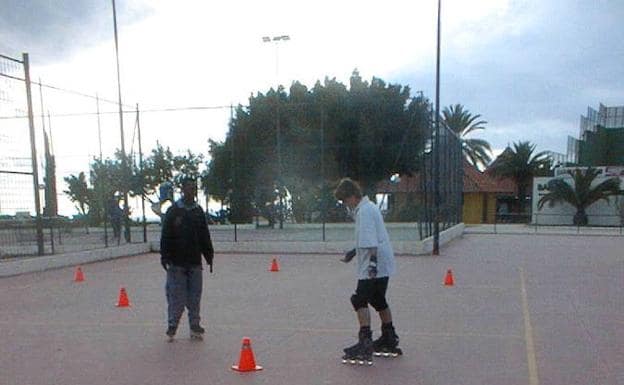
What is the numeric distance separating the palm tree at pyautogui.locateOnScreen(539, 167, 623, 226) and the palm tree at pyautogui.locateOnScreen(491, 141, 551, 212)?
9.23 meters

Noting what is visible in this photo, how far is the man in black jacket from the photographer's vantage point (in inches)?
274

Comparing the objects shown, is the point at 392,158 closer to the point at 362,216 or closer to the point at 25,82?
the point at 25,82

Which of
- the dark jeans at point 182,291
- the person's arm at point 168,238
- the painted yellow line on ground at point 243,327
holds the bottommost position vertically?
the painted yellow line on ground at point 243,327

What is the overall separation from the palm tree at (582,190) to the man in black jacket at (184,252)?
3709 cm

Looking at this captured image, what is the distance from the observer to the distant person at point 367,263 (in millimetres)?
5906

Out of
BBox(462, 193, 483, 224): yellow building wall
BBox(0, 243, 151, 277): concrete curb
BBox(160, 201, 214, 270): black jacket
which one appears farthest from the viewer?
BBox(462, 193, 483, 224): yellow building wall

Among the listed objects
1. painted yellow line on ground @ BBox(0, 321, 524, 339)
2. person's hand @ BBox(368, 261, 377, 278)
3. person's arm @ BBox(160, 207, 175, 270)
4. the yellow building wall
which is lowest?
the yellow building wall

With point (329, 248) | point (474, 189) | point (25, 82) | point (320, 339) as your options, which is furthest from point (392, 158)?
point (320, 339)

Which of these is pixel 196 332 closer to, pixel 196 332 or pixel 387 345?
pixel 196 332

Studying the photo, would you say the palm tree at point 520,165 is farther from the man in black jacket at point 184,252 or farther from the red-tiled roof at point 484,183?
the man in black jacket at point 184,252

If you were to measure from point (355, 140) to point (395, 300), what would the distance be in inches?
924

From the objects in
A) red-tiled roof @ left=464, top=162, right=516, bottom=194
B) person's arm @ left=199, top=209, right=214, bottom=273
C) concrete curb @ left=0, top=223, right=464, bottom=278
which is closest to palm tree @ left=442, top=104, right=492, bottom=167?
red-tiled roof @ left=464, top=162, right=516, bottom=194

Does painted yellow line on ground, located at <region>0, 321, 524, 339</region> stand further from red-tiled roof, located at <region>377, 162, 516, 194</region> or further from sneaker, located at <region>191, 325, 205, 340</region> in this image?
red-tiled roof, located at <region>377, 162, 516, 194</region>

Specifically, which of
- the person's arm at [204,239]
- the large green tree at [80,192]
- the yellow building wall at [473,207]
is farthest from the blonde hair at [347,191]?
the yellow building wall at [473,207]
